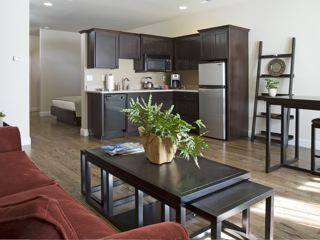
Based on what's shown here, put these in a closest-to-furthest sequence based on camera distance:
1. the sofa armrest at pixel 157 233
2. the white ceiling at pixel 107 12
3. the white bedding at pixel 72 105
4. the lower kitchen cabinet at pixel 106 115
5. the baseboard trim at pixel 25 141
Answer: the sofa armrest at pixel 157 233 → the baseboard trim at pixel 25 141 → the lower kitchen cabinet at pixel 106 115 → the white ceiling at pixel 107 12 → the white bedding at pixel 72 105

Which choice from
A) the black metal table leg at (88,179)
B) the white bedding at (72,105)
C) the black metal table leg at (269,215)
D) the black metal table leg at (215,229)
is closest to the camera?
the black metal table leg at (215,229)

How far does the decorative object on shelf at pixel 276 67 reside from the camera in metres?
5.11

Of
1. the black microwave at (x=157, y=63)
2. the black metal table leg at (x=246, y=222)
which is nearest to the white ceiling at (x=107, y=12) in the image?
the black microwave at (x=157, y=63)

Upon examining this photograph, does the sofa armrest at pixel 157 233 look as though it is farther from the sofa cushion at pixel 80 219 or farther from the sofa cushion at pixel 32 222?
the sofa cushion at pixel 80 219

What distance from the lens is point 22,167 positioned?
220cm

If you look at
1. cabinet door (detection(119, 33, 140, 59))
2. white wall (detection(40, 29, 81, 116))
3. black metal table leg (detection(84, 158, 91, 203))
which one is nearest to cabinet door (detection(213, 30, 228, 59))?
cabinet door (detection(119, 33, 140, 59))

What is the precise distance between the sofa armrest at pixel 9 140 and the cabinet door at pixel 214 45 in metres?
3.93

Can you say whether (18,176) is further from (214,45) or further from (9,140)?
(214,45)

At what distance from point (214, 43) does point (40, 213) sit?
5.27 metres

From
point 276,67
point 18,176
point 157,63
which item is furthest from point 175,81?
point 18,176

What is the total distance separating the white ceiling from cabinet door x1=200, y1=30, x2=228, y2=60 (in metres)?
0.70

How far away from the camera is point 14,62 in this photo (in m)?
4.82

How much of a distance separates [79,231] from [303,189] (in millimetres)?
2578

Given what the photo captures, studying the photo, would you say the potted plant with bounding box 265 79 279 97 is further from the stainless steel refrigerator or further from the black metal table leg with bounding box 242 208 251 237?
the black metal table leg with bounding box 242 208 251 237
